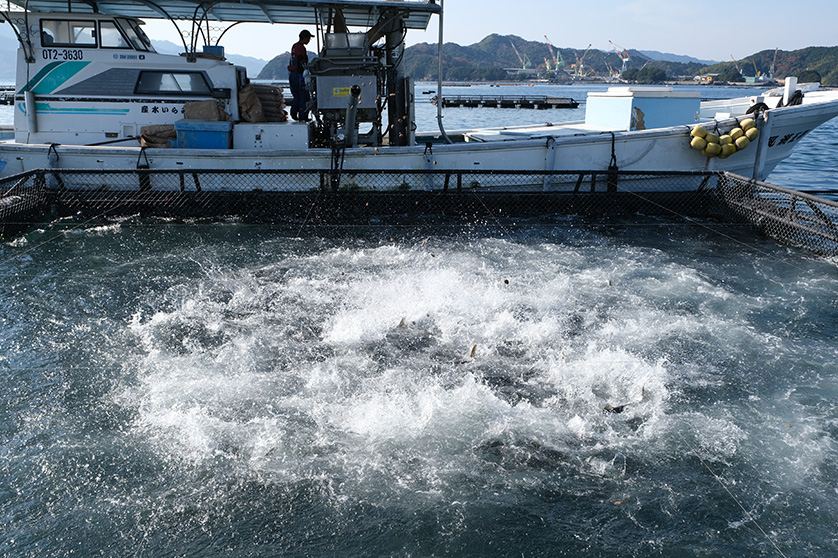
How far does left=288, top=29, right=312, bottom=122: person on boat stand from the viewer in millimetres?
13461

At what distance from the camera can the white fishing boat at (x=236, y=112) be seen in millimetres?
12133

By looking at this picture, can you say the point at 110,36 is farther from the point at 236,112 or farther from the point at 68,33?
the point at 236,112

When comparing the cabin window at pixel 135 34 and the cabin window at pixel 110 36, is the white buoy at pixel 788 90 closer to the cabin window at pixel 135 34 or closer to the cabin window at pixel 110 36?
the cabin window at pixel 135 34

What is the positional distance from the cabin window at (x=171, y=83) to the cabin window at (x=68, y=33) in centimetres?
108

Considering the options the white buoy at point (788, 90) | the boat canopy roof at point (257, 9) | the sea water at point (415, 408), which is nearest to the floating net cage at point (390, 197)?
the sea water at point (415, 408)

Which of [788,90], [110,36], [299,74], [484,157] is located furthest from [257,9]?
[788,90]

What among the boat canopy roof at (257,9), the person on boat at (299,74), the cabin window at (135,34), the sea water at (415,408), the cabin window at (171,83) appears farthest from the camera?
the person on boat at (299,74)

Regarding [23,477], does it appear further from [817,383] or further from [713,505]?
[817,383]

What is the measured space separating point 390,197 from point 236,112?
3.69 m

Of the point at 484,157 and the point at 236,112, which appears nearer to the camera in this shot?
the point at 484,157

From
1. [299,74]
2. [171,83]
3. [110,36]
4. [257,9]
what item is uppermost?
[257,9]

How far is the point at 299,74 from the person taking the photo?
44.7 ft

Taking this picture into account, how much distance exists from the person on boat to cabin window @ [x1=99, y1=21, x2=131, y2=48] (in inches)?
125

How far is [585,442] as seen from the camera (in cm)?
507
